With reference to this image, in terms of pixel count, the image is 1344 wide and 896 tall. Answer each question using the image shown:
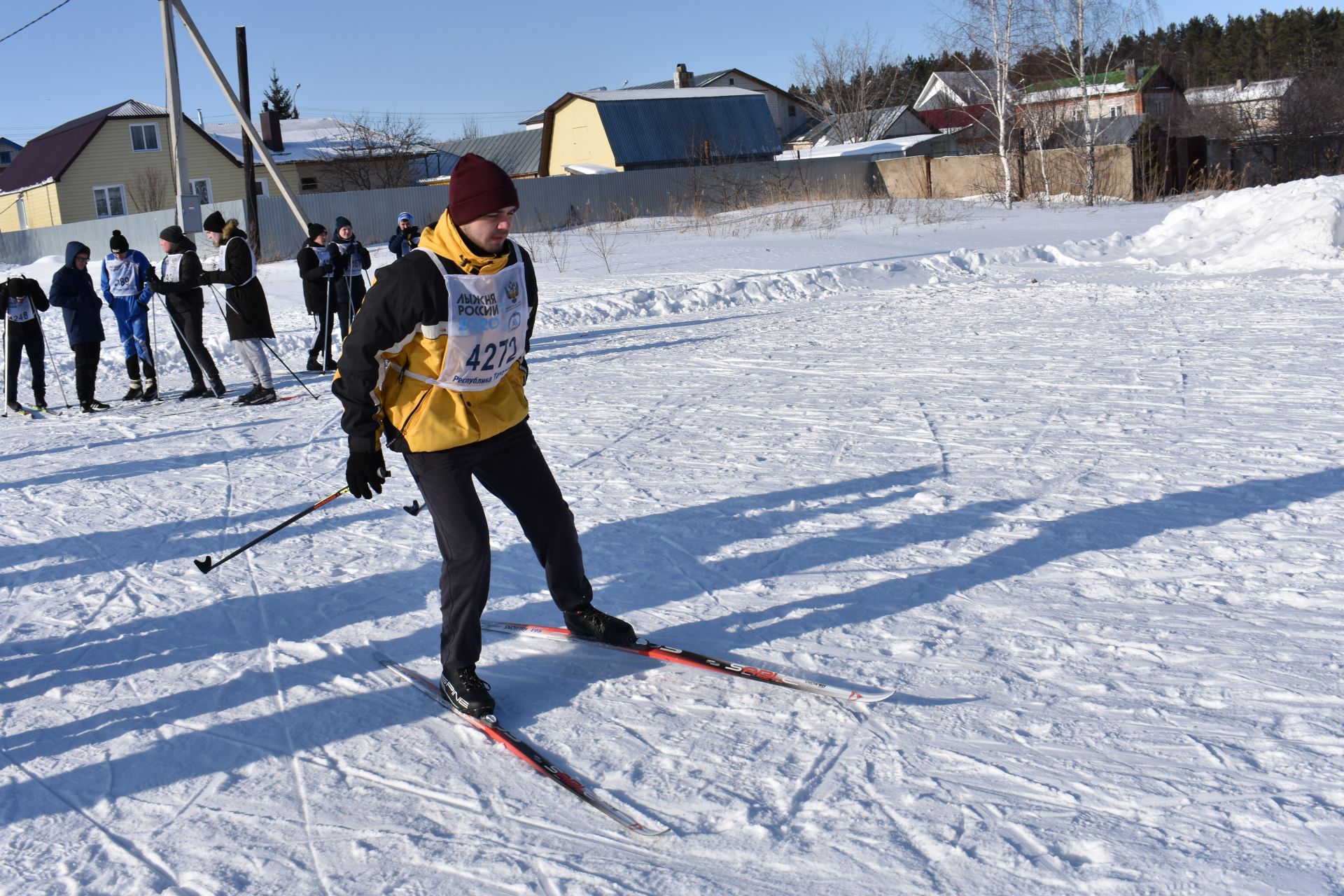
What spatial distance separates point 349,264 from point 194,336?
1.80m

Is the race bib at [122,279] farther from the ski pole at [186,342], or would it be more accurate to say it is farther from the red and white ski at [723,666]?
the red and white ski at [723,666]

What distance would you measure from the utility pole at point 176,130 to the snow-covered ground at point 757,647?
815cm

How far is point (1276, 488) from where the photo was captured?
5254 mm

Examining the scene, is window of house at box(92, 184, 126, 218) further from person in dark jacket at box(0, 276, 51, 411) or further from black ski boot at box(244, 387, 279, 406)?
black ski boot at box(244, 387, 279, 406)

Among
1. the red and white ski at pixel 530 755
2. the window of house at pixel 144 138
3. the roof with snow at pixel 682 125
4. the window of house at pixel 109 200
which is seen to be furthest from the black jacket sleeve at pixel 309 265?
the window of house at pixel 144 138

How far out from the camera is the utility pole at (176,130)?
52.4 ft

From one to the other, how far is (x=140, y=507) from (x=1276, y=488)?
600cm

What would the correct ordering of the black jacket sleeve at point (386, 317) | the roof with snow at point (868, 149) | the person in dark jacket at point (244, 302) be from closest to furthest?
the black jacket sleeve at point (386, 317) → the person in dark jacket at point (244, 302) → the roof with snow at point (868, 149)

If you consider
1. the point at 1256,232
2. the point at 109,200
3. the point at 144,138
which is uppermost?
the point at 144,138

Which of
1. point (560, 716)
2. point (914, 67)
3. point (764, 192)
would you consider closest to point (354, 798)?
point (560, 716)

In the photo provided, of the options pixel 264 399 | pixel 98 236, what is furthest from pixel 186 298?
pixel 98 236

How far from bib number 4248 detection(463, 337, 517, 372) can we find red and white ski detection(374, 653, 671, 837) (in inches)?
42.8

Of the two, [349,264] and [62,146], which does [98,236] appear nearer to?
[62,146]

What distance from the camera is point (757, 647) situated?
3.91 m
